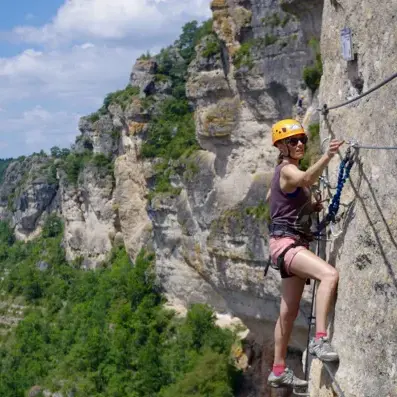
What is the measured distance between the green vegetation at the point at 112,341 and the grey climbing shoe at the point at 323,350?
1858cm

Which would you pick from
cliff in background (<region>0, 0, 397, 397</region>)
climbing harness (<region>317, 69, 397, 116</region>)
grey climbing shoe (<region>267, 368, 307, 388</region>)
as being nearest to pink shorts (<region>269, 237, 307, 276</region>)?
cliff in background (<region>0, 0, 397, 397</region>)

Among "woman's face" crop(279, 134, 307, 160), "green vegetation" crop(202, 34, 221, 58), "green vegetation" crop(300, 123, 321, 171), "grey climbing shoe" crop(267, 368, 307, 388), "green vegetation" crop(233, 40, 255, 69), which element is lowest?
"grey climbing shoe" crop(267, 368, 307, 388)

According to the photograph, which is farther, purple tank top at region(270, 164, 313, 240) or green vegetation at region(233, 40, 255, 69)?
green vegetation at region(233, 40, 255, 69)

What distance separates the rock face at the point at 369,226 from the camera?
4.44 meters

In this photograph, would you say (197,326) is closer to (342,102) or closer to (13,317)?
(342,102)

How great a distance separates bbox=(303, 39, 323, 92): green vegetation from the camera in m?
19.1

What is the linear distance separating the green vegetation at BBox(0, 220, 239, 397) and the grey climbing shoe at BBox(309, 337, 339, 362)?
61.0 feet

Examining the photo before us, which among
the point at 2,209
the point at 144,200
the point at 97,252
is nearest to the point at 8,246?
the point at 2,209

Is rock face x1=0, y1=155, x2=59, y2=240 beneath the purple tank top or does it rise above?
above

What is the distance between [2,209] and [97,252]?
28.6 meters

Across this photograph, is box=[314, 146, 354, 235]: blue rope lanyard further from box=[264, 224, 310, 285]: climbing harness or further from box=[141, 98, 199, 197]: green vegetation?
box=[141, 98, 199, 197]: green vegetation

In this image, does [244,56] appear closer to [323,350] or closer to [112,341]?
[112,341]

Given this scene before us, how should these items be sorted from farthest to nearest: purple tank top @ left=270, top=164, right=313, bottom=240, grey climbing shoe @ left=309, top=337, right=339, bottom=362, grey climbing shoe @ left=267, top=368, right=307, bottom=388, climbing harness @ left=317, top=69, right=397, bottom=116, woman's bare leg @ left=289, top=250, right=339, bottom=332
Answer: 1. grey climbing shoe @ left=267, top=368, right=307, bottom=388
2. purple tank top @ left=270, top=164, right=313, bottom=240
3. woman's bare leg @ left=289, top=250, right=339, bottom=332
4. grey climbing shoe @ left=309, top=337, right=339, bottom=362
5. climbing harness @ left=317, top=69, right=397, bottom=116

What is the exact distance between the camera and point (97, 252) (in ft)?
144
